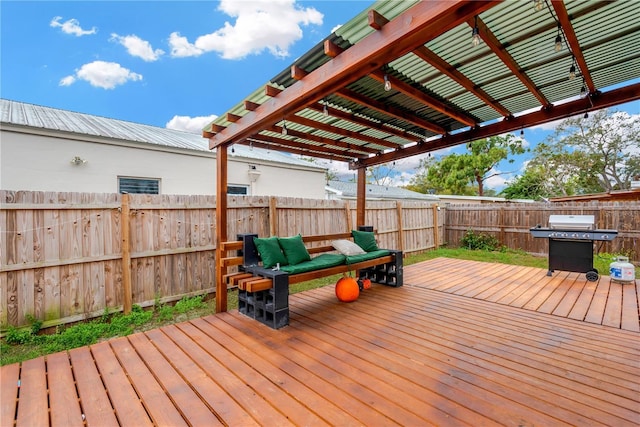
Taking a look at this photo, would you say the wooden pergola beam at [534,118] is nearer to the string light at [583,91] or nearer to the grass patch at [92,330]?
the string light at [583,91]

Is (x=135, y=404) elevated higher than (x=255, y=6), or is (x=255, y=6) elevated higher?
(x=255, y=6)

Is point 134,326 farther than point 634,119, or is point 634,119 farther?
point 634,119

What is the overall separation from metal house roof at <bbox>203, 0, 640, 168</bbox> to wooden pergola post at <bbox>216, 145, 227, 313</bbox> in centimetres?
22

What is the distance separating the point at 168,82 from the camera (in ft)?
35.0

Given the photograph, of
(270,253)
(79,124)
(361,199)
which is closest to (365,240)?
(361,199)

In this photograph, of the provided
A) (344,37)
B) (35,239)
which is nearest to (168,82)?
(35,239)

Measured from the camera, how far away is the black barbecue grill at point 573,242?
486cm

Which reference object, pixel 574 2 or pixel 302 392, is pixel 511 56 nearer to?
pixel 574 2

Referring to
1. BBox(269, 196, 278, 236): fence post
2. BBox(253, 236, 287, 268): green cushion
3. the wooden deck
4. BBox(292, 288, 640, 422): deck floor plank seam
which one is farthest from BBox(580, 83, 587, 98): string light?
BBox(269, 196, 278, 236): fence post

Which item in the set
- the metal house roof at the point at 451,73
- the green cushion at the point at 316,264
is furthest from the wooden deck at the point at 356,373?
the metal house roof at the point at 451,73

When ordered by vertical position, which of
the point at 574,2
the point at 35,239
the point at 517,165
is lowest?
the point at 35,239

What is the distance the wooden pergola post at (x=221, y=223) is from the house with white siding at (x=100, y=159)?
296 millimetres

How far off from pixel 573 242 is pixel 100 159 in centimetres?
911

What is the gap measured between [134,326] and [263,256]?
1709 millimetres
